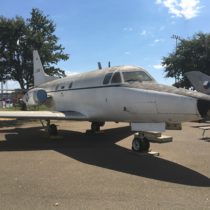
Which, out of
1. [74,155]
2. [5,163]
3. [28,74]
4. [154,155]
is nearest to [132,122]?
[154,155]

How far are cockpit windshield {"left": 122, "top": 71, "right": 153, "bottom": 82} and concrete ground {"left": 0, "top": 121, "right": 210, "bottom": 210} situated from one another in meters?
2.38

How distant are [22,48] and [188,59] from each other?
1860cm

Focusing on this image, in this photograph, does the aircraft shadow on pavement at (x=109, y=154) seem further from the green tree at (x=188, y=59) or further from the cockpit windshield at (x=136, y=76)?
the green tree at (x=188, y=59)

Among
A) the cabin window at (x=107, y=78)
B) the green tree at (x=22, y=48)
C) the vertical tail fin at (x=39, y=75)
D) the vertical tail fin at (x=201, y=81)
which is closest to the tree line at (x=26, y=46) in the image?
the green tree at (x=22, y=48)

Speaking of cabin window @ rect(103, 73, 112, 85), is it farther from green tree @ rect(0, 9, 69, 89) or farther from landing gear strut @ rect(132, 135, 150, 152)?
green tree @ rect(0, 9, 69, 89)

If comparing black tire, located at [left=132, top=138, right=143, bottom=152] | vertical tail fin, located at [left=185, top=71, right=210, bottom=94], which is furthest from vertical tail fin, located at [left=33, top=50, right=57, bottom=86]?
black tire, located at [left=132, top=138, right=143, bottom=152]

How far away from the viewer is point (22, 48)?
3128cm

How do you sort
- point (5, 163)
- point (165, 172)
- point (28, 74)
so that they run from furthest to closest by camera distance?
point (28, 74)
point (5, 163)
point (165, 172)

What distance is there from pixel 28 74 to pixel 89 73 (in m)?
17.0

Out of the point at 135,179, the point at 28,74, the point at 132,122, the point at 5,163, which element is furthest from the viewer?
the point at 28,74

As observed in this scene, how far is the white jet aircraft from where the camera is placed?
33.9 feet

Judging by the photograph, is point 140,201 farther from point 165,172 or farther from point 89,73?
point 89,73

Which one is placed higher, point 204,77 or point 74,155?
point 204,77

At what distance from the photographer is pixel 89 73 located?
52.3ft
